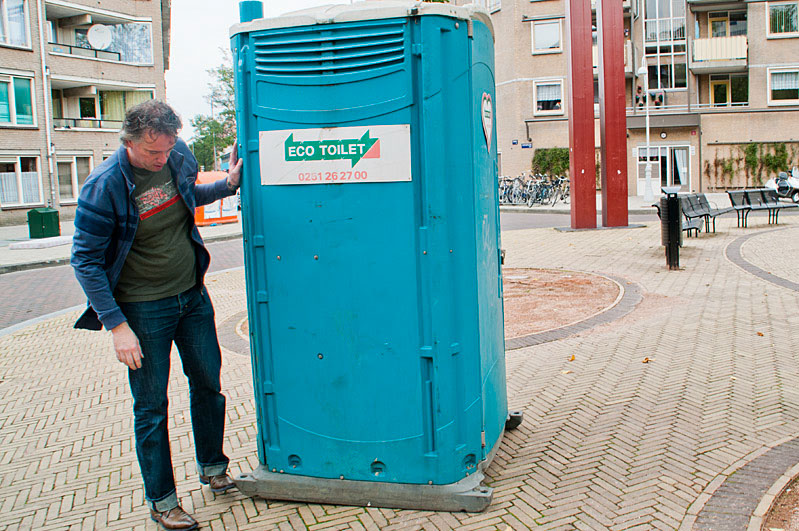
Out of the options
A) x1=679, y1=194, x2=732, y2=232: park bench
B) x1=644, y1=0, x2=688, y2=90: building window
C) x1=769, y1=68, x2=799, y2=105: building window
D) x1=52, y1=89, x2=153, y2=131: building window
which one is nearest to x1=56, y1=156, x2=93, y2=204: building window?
x1=52, y1=89, x2=153, y2=131: building window

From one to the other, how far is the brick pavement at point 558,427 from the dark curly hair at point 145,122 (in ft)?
5.95

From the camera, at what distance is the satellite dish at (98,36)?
36219 mm

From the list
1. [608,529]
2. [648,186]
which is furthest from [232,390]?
[648,186]

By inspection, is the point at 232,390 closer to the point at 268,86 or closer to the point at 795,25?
the point at 268,86

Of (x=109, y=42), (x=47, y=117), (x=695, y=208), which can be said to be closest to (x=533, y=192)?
(x=695, y=208)

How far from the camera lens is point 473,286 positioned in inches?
142

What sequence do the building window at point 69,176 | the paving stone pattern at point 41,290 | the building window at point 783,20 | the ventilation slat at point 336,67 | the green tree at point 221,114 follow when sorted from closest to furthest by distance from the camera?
1. the ventilation slat at point 336,67
2. the paving stone pattern at point 41,290
3. the building window at point 69,176
4. the building window at point 783,20
5. the green tree at point 221,114

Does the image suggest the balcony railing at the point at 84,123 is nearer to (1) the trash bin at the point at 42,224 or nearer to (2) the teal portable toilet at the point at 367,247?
(1) the trash bin at the point at 42,224

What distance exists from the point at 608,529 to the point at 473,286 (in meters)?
1.23

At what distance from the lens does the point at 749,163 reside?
38.8 meters

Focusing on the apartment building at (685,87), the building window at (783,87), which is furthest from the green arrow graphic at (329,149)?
the building window at (783,87)

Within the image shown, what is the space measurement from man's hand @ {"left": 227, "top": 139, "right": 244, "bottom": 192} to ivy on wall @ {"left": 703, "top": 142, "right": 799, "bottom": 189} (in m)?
39.5

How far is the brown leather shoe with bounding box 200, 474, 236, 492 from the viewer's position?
3.87m

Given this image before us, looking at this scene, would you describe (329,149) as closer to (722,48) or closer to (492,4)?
(492,4)
